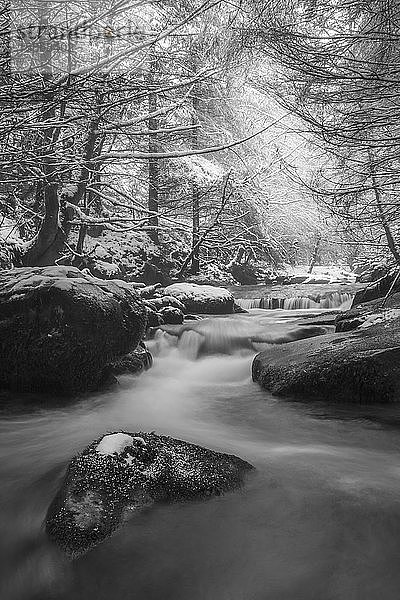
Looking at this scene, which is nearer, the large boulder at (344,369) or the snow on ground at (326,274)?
the large boulder at (344,369)

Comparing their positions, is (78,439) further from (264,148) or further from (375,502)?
(264,148)

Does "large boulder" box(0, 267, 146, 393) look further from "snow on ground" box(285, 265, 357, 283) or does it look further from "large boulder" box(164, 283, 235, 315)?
"snow on ground" box(285, 265, 357, 283)

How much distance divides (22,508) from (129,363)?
3.69m

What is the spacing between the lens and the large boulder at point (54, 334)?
196 inches

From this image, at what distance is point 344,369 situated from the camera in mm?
4668

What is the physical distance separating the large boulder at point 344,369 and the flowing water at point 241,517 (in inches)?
7.7

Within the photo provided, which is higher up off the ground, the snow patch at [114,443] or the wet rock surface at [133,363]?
the snow patch at [114,443]

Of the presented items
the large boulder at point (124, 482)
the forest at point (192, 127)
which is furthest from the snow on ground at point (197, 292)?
the large boulder at point (124, 482)

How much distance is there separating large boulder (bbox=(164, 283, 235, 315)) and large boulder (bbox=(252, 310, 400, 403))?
19.2 feet

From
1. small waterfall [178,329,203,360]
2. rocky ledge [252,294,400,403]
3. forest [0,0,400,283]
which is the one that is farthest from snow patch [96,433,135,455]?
small waterfall [178,329,203,360]

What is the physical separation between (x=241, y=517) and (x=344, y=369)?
8.50 ft

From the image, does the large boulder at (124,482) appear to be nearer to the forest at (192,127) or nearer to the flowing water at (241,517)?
the flowing water at (241,517)

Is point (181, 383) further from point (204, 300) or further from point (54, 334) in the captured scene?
point (204, 300)

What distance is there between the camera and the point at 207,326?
28.7 ft
